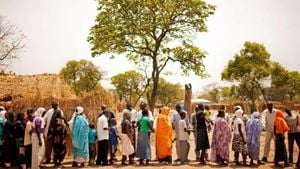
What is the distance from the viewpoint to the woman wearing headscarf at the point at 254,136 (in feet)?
40.3

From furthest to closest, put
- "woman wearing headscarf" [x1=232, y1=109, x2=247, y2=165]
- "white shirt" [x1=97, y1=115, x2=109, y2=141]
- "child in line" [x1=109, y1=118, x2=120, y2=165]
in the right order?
"child in line" [x1=109, y1=118, x2=120, y2=165] < "white shirt" [x1=97, y1=115, x2=109, y2=141] < "woman wearing headscarf" [x1=232, y1=109, x2=247, y2=165]

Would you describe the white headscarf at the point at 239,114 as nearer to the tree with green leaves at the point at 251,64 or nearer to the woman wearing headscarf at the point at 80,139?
the woman wearing headscarf at the point at 80,139

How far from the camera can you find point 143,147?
496 inches

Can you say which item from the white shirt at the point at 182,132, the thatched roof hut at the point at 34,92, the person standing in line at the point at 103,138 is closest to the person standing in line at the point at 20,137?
the thatched roof hut at the point at 34,92

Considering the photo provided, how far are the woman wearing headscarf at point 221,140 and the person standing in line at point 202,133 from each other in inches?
11.9

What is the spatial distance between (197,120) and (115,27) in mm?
12744

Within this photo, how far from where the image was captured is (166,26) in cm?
2427

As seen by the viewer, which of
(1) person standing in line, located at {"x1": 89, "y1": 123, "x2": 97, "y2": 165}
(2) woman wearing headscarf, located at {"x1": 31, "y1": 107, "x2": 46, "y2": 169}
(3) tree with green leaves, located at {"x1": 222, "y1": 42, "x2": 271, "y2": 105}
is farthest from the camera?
(3) tree with green leaves, located at {"x1": 222, "y1": 42, "x2": 271, "y2": 105}

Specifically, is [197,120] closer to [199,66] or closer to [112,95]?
[112,95]

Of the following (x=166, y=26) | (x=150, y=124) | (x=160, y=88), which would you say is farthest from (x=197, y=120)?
(x=160, y=88)

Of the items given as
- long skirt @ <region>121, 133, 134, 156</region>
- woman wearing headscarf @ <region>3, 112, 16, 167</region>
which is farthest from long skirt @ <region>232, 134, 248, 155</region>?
woman wearing headscarf @ <region>3, 112, 16, 167</region>

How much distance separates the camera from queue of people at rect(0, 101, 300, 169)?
12102mm

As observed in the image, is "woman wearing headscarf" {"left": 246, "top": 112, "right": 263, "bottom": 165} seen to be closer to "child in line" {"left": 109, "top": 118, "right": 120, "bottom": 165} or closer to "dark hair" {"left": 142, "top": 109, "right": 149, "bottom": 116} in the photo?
"dark hair" {"left": 142, "top": 109, "right": 149, "bottom": 116}

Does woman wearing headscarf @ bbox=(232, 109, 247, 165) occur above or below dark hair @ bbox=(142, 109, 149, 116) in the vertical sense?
below
